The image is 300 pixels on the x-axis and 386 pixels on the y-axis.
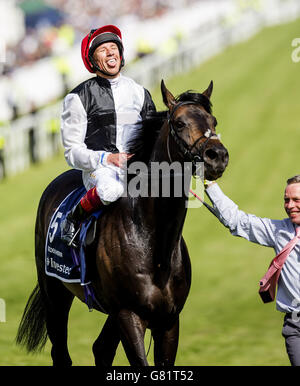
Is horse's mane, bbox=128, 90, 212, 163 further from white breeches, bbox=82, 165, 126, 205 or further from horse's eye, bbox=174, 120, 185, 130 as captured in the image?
horse's eye, bbox=174, 120, 185, 130

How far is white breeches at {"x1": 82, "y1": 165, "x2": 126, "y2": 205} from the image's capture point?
191 inches

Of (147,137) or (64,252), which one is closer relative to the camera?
(147,137)

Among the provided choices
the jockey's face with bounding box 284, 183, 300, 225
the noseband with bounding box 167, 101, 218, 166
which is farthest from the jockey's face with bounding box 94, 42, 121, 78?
the jockey's face with bounding box 284, 183, 300, 225

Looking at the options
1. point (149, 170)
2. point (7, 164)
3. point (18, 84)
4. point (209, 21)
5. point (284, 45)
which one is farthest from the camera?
point (209, 21)

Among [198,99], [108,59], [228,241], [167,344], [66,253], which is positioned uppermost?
[108,59]

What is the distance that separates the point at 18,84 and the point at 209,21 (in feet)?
48.6

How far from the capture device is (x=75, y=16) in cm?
3534

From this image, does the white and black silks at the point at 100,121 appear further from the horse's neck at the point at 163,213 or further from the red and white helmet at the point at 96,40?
the horse's neck at the point at 163,213

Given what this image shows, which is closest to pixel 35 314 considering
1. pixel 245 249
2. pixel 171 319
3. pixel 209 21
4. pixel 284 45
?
pixel 171 319

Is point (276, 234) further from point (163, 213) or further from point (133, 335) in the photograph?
point (133, 335)

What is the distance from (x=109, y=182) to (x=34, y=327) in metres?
2.19

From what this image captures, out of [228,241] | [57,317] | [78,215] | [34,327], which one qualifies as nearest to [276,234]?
[78,215]
